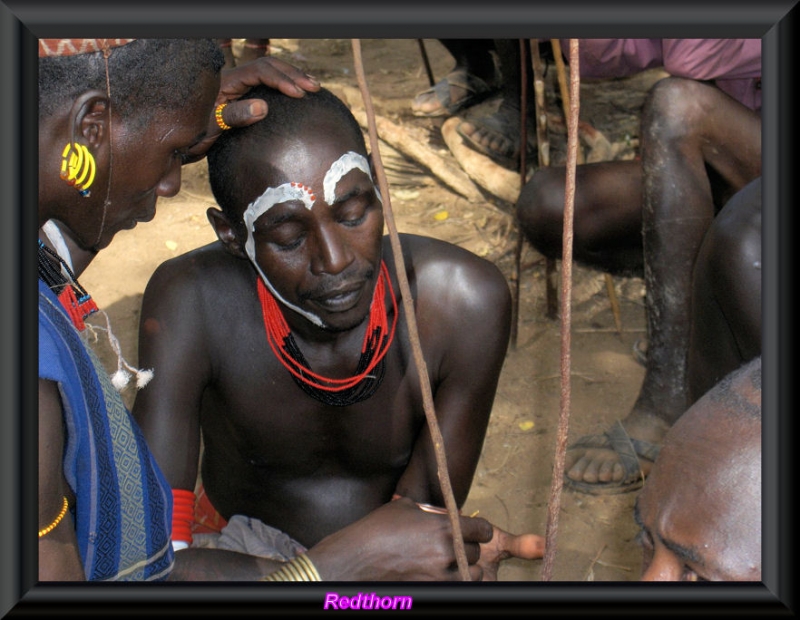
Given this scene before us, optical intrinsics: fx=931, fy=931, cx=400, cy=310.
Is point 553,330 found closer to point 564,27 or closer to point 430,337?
point 430,337

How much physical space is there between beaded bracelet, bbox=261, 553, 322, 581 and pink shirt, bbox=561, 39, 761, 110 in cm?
209

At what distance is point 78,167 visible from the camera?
4.55 feet

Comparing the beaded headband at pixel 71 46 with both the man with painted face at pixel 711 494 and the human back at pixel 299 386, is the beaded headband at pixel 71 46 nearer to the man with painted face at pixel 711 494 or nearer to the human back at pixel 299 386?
the human back at pixel 299 386

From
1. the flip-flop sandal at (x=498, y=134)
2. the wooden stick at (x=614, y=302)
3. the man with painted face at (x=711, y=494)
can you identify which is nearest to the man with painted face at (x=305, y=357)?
the man with painted face at (x=711, y=494)

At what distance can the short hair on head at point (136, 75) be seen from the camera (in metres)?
1.35

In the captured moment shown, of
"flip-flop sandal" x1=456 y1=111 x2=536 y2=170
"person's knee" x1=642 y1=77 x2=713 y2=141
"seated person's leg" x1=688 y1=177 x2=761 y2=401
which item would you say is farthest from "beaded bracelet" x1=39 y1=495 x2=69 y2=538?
"flip-flop sandal" x1=456 y1=111 x2=536 y2=170

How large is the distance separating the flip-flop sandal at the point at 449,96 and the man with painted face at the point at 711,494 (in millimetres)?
3936

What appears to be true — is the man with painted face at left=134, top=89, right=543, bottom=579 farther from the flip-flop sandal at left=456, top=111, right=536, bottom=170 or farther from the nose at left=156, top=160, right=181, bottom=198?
the flip-flop sandal at left=456, top=111, right=536, bottom=170

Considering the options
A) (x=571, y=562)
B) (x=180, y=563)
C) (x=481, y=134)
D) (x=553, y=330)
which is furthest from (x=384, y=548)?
(x=481, y=134)

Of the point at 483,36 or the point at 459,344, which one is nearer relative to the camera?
the point at 483,36

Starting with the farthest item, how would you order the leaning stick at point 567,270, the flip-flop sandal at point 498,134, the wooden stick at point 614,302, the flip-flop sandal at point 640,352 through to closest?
1. the flip-flop sandal at point 498,134
2. the wooden stick at point 614,302
3. the flip-flop sandal at point 640,352
4. the leaning stick at point 567,270

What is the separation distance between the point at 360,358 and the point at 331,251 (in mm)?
407

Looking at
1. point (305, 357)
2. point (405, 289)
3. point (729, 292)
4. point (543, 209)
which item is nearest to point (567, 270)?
point (405, 289)

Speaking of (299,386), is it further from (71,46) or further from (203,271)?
(71,46)
